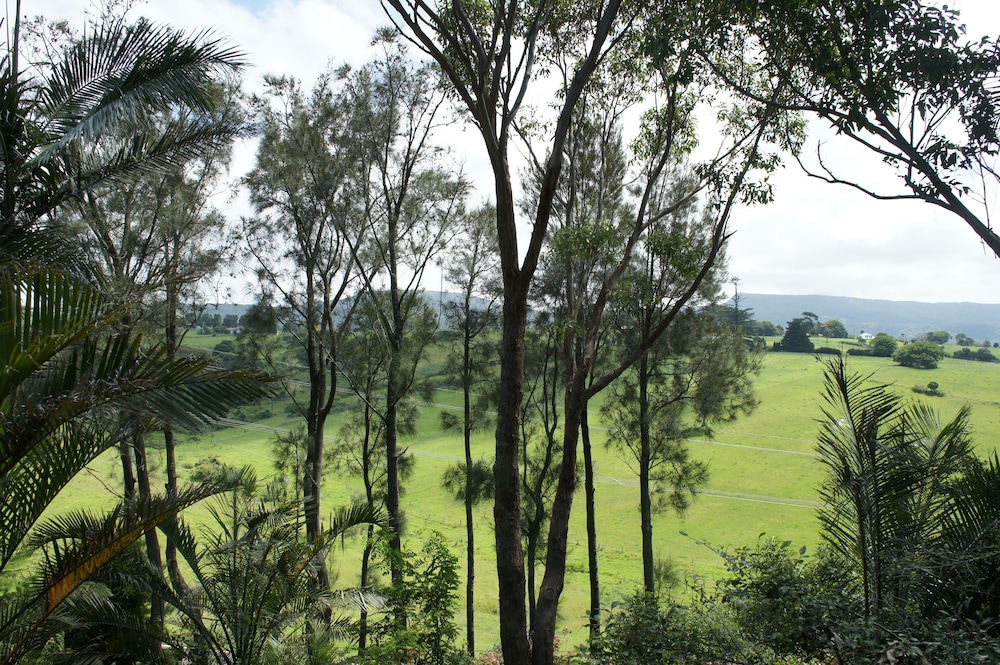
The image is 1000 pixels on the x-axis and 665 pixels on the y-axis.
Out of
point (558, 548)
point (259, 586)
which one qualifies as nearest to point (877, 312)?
point (558, 548)

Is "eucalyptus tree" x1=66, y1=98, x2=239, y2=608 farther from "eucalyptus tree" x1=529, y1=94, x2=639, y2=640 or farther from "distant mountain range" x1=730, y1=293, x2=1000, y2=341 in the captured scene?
"distant mountain range" x1=730, y1=293, x2=1000, y2=341

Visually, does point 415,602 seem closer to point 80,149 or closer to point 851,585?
point 851,585

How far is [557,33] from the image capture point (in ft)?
24.8

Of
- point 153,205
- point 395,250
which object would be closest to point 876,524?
point 395,250

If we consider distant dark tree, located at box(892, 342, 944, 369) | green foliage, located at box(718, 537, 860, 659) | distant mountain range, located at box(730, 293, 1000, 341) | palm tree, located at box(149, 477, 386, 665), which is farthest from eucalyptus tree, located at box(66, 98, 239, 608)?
distant mountain range, located at box(730, 293, 1000, 341)

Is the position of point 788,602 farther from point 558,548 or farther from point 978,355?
point 978,355

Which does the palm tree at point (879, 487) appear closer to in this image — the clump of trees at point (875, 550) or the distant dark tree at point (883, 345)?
the clump of trees at point (875, 550)

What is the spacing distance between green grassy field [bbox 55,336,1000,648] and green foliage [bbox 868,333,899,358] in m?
0.71

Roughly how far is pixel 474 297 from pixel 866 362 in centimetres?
2556

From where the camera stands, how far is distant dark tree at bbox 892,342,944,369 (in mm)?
30234

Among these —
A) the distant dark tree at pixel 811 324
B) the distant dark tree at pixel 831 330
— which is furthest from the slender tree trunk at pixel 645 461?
the distant dark tree at pixel 831 330

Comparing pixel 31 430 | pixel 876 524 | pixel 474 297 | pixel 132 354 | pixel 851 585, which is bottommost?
pixel 851 585

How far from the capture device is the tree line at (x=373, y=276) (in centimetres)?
281

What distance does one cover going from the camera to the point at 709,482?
2495cm
